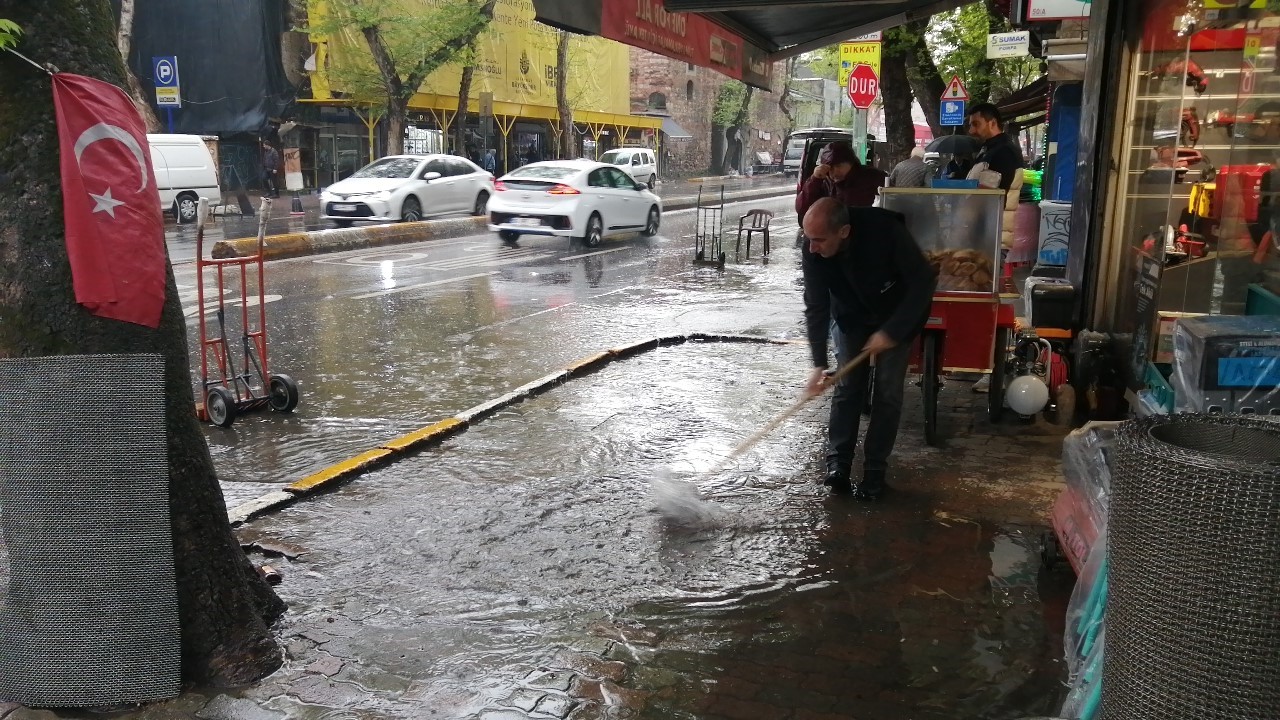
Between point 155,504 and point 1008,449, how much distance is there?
5125 millimetres

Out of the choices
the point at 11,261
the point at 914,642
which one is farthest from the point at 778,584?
the point at 11,261

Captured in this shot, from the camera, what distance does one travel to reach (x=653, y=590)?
4570 mm

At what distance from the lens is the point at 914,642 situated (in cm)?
410

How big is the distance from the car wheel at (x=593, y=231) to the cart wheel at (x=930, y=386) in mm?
13124

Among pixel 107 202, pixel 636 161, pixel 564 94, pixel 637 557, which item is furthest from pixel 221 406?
pixel 636 161

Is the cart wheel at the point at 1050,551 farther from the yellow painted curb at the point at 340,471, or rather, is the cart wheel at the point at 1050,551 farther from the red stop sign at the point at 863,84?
the red stop sign at the point at 863,84

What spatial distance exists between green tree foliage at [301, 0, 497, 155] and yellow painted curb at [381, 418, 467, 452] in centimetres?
2409

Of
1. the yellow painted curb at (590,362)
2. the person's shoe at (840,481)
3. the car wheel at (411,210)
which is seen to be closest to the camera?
the person's shoe at (840,481)

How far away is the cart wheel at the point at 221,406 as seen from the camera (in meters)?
7.14

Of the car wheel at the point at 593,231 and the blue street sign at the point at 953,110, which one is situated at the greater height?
the blue street sign at the point at 953,110

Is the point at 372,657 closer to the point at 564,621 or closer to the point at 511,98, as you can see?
the point at 564,621

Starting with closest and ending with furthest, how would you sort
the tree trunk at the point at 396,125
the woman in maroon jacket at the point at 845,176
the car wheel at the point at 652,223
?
the woman in maroon jacket at the point at 845,176
the car wheel at the point at 652,223
the tree trunk at the point at 396,125

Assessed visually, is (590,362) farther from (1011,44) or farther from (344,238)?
(344,238)

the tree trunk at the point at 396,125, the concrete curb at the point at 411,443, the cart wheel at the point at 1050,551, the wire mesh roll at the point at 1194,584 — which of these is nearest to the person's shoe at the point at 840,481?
the cart wheel at the point at 1050,551
